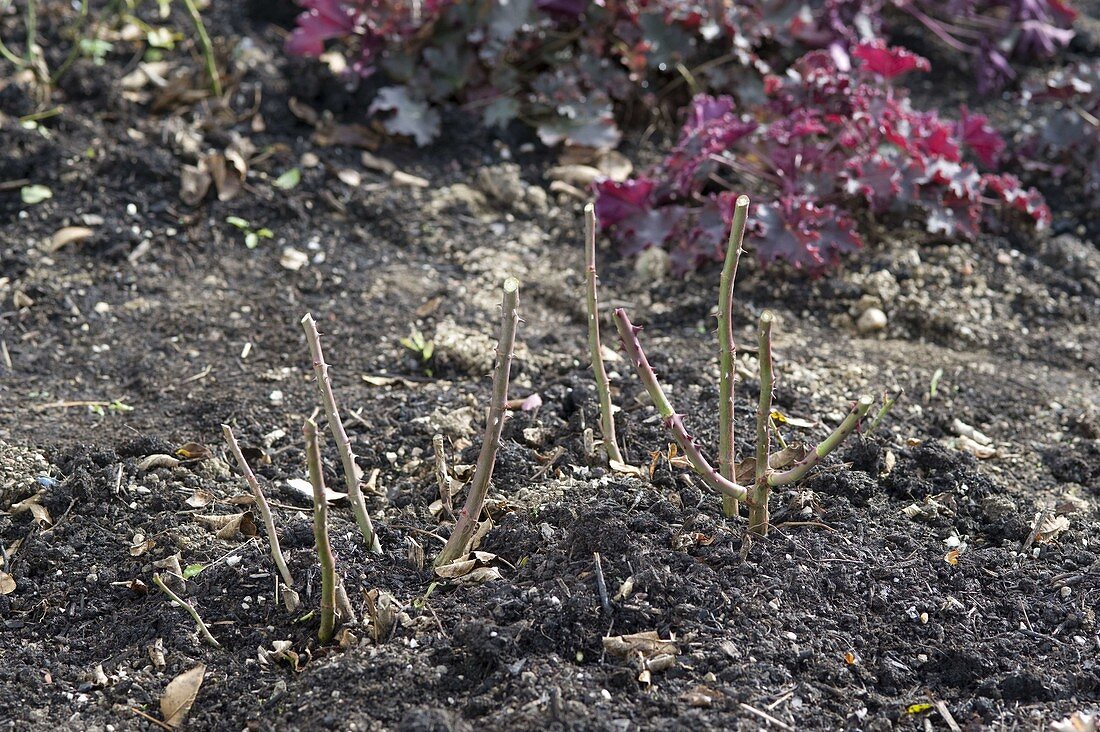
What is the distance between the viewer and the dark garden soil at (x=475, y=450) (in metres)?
1.97

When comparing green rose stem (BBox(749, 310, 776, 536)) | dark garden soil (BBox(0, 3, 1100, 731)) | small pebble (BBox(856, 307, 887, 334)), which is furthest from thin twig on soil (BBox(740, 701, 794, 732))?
small pebble (BBox(856, 307, 887, 334))

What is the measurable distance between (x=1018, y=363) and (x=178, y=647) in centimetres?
234

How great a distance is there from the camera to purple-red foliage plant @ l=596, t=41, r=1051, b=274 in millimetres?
3309

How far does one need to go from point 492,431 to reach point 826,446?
584 mm

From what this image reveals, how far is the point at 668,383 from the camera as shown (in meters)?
2.85

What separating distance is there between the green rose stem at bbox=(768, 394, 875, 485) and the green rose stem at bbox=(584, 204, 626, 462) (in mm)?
412

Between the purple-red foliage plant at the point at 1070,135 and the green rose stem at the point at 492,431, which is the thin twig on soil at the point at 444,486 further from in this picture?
the purple-red foliage plant at the point at 1070,135

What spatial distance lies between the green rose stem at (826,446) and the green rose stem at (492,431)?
528mm

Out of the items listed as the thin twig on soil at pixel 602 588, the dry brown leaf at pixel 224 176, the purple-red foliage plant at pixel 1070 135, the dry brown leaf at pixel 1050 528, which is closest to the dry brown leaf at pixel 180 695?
the thin twig on soil at pixel 602 588

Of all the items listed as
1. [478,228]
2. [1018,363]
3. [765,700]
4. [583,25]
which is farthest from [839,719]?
[583,25]

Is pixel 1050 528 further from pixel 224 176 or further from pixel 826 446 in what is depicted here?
pixel 224 176

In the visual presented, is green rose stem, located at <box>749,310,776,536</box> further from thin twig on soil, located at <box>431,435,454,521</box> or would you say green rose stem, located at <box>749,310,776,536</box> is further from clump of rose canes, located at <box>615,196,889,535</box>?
thin twig on soil, located at <box>431,435,454,521</box>

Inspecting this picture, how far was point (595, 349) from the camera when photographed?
2.29 m

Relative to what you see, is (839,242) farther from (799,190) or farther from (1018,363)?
(1018,363)
